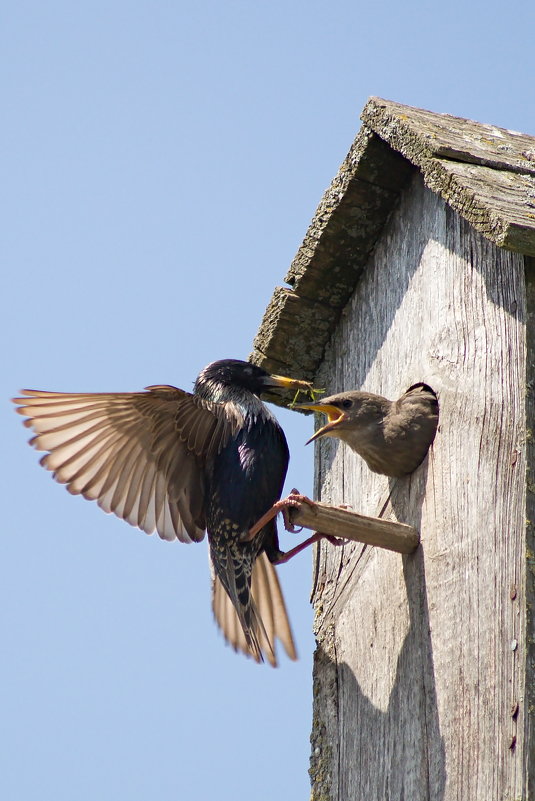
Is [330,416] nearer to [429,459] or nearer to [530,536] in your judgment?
[429,459]

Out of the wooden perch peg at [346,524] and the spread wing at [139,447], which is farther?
the spread wing at [139,447]

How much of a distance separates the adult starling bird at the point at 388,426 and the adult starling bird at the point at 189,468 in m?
0.38

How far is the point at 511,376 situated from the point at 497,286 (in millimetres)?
325

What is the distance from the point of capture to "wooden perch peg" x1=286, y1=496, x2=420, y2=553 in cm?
354

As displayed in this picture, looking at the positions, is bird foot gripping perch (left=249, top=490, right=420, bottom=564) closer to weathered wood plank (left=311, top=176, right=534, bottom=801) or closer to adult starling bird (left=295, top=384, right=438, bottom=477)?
weathered wood plank (left=311, top=176, right=534, bottom=801)

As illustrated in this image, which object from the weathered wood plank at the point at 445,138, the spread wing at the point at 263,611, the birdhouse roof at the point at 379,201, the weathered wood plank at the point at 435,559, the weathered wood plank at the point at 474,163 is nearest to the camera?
the weathered wood plank at the point at 435,559

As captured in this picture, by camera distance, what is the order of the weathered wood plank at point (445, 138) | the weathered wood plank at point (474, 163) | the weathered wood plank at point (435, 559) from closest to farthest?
the weathered wood plank at point (435, 559) < the weathered wood plank at point (474, 163) < the weathered wood plank at point (445, 138)

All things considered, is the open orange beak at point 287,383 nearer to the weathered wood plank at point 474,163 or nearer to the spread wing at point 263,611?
the spread wing at point 263,611

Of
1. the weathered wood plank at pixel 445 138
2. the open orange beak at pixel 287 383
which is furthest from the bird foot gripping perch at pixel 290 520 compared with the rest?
the weathered wood plank at pixel 445 138

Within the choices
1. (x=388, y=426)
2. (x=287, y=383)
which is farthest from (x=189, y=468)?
(x=388, y=426)

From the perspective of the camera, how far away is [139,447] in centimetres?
428

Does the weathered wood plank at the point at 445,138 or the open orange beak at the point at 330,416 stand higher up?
the weathered wood plank at the point at 445,138

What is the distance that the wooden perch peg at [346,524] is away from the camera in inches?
140

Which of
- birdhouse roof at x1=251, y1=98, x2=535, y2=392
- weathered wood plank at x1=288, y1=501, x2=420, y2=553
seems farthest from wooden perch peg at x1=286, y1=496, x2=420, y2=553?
birdhouse roof at x1=251, y1=98, x2=535, y2=392
